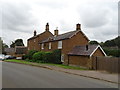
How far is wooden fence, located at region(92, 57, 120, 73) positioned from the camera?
21.0 m

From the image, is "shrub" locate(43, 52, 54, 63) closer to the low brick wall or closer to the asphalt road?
the low brick wall

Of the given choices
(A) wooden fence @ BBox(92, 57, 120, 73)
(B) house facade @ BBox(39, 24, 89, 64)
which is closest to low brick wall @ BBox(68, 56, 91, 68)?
(A) wooden fence @ BBox(92, 57, 120, 73)

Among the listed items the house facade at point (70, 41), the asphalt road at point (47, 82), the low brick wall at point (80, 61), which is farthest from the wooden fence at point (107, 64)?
the house facade at point (70, 41)

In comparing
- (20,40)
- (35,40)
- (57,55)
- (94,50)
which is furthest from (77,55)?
(20,40)

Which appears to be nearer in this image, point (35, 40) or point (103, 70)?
point (103, 70)

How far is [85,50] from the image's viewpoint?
94.4 ft

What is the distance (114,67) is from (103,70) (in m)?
2.20

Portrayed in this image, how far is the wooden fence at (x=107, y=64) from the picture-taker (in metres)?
21.0

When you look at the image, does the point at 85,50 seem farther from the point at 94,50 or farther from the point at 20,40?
the point at 20,40

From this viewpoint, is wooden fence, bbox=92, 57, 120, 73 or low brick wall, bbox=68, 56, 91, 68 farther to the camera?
low brick wall, bbox=68, 56, 91, 68

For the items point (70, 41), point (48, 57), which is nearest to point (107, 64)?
point (70, 41)

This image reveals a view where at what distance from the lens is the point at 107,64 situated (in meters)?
22.5

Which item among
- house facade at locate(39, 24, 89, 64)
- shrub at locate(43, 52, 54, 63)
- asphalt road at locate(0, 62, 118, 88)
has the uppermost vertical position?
house facade at locate(39, 24, 89, 64)

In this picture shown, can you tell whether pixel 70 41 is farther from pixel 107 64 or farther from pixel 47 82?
pixel 47 82
